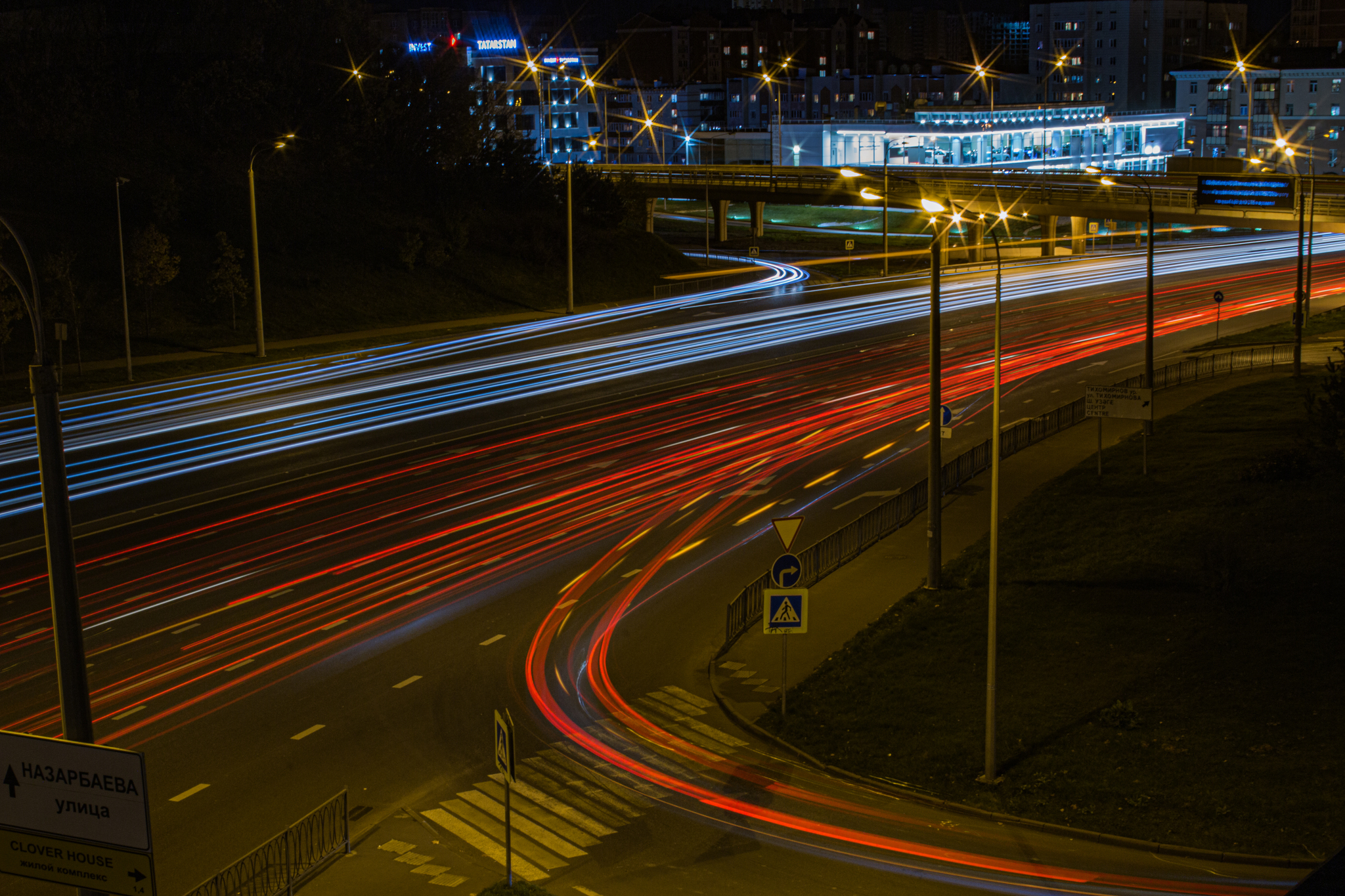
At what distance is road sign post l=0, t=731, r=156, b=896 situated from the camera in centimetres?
725

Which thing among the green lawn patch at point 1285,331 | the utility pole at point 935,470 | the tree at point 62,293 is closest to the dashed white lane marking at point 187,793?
the utility pole at point 935,470

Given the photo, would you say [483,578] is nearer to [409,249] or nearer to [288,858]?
[288,858]

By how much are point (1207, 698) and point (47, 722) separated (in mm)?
14566

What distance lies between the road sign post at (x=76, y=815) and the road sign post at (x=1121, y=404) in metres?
22.7

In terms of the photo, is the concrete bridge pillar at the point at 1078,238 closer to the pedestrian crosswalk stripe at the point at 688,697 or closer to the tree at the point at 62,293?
the tree at the point at 62,293

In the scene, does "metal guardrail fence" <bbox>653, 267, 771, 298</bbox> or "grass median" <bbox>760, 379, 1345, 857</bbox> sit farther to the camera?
"metal guardrail fence" <bbox>653, 267, 771, 298</bbox>

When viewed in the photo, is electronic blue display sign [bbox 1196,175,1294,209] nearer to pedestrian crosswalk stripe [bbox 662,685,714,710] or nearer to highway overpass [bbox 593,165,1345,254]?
highway overpass [bbox 593,165,1345,254]

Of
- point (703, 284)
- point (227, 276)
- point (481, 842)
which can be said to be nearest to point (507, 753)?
point (481, 842)

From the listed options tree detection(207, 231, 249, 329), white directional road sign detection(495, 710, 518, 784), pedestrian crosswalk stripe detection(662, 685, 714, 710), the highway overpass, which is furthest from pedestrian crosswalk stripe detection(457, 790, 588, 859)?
tree detection(207, 231, 249, 329)

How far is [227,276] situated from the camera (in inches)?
1816

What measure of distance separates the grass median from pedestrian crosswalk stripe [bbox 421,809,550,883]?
4275 millimetres

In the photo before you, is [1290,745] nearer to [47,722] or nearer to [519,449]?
[47,722]

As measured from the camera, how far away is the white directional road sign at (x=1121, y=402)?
2658 cm

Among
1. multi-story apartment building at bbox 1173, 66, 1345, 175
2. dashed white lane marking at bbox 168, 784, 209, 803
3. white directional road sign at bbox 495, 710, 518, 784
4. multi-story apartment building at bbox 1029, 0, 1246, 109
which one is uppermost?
multi-story apartment building at bbox 1029, 0, 1246, 109
